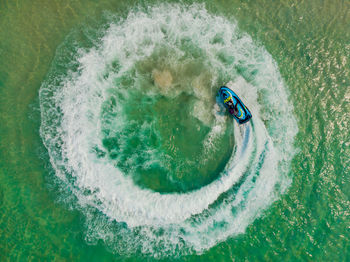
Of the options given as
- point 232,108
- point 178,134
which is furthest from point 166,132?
point 232,108

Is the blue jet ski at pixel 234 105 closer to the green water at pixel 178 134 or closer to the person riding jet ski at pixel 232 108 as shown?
the person riding jet ski at pixel 232 108

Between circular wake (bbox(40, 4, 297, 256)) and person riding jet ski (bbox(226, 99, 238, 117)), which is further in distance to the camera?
person riding jet ski (bbox(226, 99, 238, 117))

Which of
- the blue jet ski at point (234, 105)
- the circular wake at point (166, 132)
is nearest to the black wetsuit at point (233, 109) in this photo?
the blue jet ski at point (234, 105)

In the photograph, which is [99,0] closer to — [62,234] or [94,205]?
[94,205]

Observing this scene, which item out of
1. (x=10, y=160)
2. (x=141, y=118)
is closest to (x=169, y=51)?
(x=141, y=118)

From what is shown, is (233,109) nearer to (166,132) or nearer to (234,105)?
(234,105)

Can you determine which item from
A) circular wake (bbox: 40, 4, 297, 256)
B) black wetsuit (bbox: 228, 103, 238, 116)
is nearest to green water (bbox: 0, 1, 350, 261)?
circular wake (bbox: 40, 4, 297, 256)

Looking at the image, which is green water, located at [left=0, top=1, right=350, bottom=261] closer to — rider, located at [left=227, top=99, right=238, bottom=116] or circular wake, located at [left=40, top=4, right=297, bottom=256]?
circular wake, located at [left=40, top=4, right=297, bottom=256]
